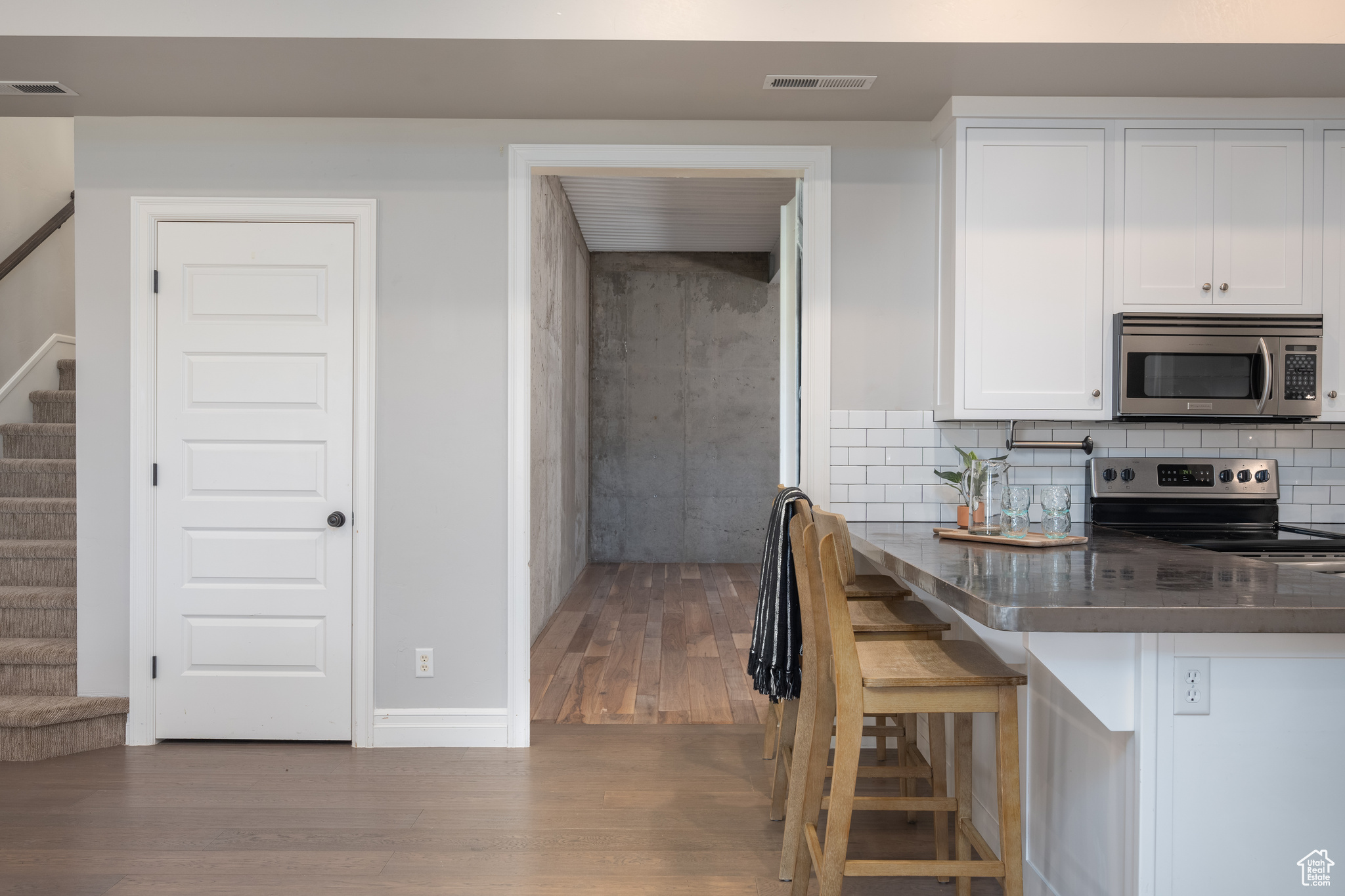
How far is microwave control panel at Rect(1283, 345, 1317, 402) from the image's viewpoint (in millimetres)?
2779

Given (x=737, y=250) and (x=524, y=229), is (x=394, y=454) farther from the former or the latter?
(x=737, y=250)

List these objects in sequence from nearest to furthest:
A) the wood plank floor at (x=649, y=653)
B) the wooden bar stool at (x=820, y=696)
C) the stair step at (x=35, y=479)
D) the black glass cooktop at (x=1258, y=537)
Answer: the wooden bar stool at (x=820, y=696) < the black glass cooktop at (x=1258, y=537) < the wood plank floor at (x=649, y=653) < the stair step at (x=35, y=479)

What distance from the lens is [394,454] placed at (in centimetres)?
311

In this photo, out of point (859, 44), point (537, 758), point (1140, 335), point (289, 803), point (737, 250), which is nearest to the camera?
point (859, 44)

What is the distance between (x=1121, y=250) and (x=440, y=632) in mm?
2770

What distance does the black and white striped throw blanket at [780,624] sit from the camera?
2.20 meters

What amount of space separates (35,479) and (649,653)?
3.10m

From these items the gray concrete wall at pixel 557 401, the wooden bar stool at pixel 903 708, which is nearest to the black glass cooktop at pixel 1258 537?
the wooden bar stool at pixel 903 708

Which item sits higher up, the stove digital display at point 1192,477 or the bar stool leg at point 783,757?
the stove digital display at point 1192,477

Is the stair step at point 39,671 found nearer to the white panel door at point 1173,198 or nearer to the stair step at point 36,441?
the stair step at point 36,441

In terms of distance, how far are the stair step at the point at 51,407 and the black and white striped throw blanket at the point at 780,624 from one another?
13.2 ft

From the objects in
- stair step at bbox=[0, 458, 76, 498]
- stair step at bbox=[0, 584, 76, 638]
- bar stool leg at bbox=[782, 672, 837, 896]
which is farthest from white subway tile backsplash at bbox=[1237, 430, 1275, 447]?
stair step at bbox=[0, 458, 76, 498]

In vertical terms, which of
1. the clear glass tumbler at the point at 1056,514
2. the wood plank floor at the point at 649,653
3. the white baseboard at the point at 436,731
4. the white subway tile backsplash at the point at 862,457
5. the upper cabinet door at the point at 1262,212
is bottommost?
the wood plank floor at the point at 649,653

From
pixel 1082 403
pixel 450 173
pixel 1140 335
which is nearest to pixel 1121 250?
pixel 1140 335
